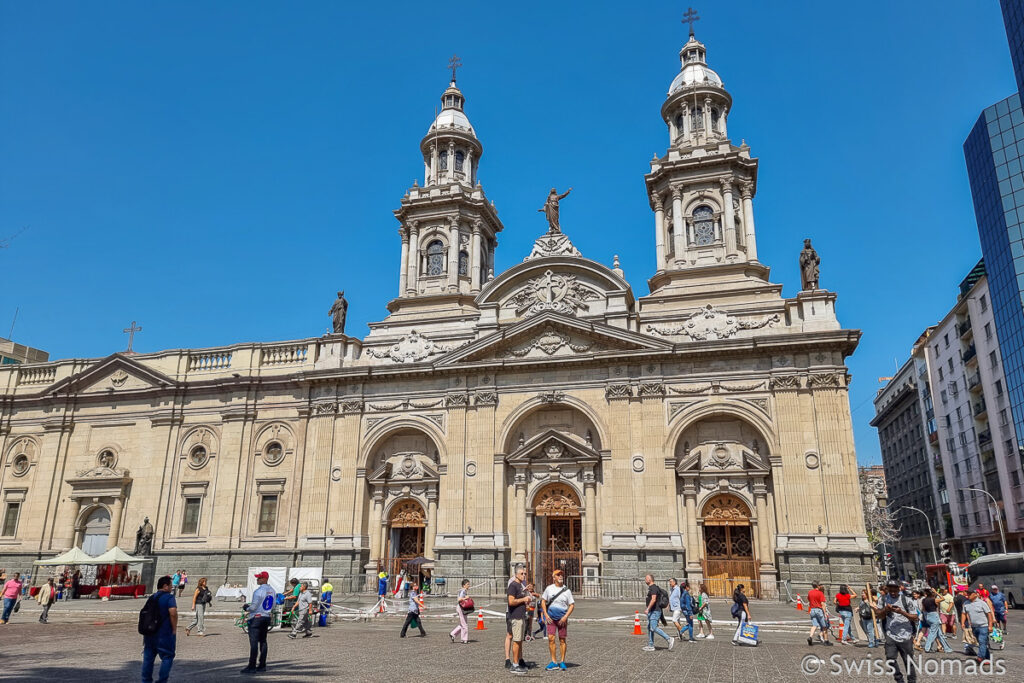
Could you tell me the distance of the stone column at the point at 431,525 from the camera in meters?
34.8

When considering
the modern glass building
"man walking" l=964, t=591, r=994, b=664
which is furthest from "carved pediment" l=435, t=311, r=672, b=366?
the modern glass building

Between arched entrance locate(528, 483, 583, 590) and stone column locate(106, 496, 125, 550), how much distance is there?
2221 cm

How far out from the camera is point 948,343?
6444cm

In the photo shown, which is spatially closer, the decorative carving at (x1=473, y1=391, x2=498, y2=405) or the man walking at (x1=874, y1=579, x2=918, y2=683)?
the man walking at (x1=874, y1=579, x2=918, y2=683)

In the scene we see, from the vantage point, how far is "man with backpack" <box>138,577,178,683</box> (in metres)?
9.78

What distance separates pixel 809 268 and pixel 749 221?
604 cm

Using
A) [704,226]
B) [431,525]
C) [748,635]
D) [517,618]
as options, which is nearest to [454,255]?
[704,226]

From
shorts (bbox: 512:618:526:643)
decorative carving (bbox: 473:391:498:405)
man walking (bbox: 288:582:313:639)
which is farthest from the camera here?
decorative carving (bbox: 473:391:498:405)

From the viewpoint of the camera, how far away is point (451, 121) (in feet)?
155

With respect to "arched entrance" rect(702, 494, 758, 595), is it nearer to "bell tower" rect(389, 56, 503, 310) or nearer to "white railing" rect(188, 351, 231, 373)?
"bell tower" rect(389, 56, 503, 310)

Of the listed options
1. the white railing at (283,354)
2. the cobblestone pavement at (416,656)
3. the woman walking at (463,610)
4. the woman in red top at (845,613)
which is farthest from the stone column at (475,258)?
the woman in red top at (845,613)

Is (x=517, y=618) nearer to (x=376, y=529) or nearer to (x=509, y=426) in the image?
(x=509, y=426)

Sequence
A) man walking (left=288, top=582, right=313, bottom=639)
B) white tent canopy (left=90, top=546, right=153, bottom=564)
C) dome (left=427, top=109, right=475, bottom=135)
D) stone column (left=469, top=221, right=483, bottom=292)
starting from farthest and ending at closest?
dome (left=427, top=109, right=475, bottom=135), stone column (left=469, top=221, right=483, bottom=292), white tent canopy (left=90, top=546, right=153, bottom=564), man walking (left=288, top=582, right=313, bottom=639)

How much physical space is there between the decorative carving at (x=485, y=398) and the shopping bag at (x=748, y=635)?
64.7ft
